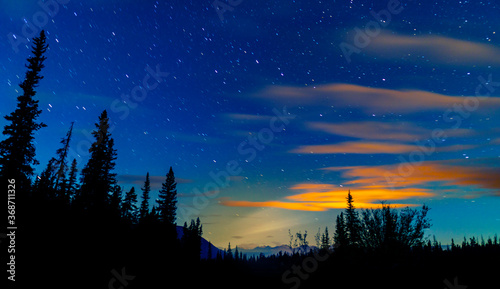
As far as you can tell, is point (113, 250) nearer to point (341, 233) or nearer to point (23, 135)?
point (23, 135)

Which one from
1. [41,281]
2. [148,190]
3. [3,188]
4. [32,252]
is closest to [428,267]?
[41,281]

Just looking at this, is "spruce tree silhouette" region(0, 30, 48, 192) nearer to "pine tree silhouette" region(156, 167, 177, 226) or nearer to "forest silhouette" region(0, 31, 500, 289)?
"forest silhouette" region(0, 31, 500, 289)

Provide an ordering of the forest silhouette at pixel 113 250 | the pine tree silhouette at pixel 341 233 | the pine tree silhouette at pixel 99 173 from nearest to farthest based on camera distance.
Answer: the forest silhouette at pixel 113 250
the pine tree silhouette at pixel 99 173
the pine tree silhouette at pixel 341 233

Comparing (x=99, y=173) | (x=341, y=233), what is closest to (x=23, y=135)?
(x=99, y=173)

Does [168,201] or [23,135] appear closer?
[23,135]

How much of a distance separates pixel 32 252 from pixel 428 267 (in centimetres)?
2526

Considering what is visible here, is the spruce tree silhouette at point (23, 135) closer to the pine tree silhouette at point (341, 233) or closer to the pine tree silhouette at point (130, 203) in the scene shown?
the pine tree silhouette at point (130, 203)

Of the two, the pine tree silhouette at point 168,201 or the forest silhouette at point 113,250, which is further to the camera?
the pine tree silhouette at point 168,201

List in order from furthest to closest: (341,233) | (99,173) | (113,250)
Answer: (341,233) → (99,173) → (113,250)

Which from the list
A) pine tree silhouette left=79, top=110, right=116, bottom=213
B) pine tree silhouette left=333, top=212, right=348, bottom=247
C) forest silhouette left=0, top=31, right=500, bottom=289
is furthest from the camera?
pine tree silhouette left=333, top=212, right=348, bottom=247

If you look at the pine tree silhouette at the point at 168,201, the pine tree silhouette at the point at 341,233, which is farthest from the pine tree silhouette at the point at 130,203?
the pine tree silhouette at the point at 341,233

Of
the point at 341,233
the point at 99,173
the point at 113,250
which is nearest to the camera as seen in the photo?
the point at 113,250

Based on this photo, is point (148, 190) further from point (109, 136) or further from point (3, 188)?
point (3, 188)

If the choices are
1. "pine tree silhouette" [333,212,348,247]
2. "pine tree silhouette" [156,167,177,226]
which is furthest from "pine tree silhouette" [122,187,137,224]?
"pine tree silhouette" [333,212,348,247]
